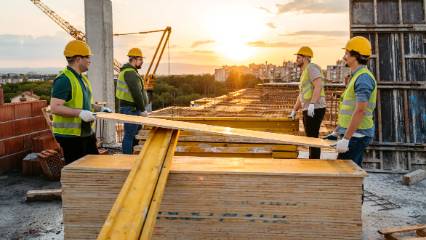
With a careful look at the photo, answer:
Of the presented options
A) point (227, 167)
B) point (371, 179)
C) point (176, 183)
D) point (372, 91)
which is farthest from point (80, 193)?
point (371, 179)

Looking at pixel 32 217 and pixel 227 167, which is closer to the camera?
pixel 227 167

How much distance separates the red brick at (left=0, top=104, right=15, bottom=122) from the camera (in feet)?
27.6

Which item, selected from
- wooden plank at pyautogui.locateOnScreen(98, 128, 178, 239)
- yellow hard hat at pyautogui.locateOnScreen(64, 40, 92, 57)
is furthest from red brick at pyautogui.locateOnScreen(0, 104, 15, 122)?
wooden plank at pyautogui.locateOnScreen(98, 128, 178, 239)

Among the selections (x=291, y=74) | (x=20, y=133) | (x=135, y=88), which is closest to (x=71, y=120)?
(x=135, y=88)

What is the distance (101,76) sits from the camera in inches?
403

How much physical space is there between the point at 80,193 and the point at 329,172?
2.21 m

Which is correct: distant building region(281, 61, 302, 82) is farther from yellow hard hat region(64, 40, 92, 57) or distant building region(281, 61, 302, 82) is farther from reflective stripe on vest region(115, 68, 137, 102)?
yellow hard hat region(64, 40, 92, 57)

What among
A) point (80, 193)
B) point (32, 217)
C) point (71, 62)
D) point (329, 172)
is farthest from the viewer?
point (32, 217)

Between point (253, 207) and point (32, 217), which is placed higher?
point (253, 207)

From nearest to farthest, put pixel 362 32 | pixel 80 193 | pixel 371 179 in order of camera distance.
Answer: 1. pixel 80 193
2. pixel 371 179
3. pixel 362 32

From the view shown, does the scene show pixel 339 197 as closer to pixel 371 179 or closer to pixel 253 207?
pixel 253 207

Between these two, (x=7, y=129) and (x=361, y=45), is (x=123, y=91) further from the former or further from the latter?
(x=361, y=45)

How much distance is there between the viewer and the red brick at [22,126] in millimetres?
8828

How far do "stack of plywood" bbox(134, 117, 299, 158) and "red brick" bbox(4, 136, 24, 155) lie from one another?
3.40 meters
